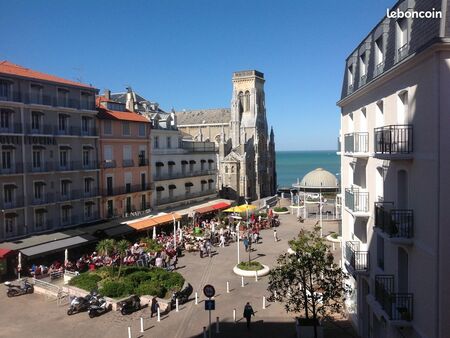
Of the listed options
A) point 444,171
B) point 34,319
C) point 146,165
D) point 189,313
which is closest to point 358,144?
point 444,171

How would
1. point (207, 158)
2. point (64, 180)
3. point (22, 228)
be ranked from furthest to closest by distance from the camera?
point (207, 158) → point (64, 180) → point (22, 228)

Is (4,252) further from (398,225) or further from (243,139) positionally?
(243,139)

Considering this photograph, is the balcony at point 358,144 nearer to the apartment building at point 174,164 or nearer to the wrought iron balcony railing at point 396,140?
the wrought iron balcony railing at point 396,140

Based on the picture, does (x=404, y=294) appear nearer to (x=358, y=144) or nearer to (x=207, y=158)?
(x=358, y=144)

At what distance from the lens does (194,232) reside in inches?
1607

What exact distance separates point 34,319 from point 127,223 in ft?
55.7

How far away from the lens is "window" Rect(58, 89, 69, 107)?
33.8 meters

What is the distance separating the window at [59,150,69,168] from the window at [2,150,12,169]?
14.9 ft

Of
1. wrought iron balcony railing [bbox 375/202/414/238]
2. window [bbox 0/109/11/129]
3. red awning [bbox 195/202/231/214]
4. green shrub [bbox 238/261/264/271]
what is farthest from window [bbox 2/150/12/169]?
wrought iron balcony railing [bbox 375/202/414/238]

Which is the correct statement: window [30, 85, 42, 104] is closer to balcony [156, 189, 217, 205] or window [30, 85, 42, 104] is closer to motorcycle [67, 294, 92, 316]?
motorcycle [67, 294, 92, 316]

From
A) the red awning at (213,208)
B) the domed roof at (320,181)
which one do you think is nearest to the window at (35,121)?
the red awning at (213,208)

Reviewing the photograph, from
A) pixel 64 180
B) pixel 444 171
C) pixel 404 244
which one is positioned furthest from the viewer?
pixel 64 180

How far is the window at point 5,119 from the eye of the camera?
97.0 feet

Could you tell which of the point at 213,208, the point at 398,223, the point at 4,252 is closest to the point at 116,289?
the point at 4,252
